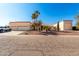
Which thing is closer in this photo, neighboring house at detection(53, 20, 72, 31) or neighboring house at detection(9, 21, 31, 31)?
neighboring house at detection(9, 21, 31, 31)

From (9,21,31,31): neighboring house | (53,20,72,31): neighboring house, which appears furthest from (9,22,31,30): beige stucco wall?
(53,20,72,31): neighboring house

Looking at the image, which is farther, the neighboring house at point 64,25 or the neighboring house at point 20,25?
the neighboring house at point 64,25

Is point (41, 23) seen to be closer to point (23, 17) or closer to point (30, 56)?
point (23, 17)

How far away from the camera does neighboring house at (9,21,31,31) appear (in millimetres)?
6609

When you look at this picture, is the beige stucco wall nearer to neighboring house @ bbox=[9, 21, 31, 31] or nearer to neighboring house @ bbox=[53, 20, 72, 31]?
neighboring house @ bbox=[9, 21, 31, 31]

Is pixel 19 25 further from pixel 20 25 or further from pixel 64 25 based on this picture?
pixel 64 25

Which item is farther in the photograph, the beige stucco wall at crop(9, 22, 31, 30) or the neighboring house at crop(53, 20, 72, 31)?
the neighboring house at crop(53, 20, 72, 31)

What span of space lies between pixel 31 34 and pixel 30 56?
2807 millimetres

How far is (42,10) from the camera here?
6.48m

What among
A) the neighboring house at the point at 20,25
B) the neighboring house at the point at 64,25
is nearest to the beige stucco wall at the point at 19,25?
the neighboring house at the point at 20,25

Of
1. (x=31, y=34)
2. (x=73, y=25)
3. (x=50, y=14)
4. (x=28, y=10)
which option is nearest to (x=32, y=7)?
(x=28, y=10)

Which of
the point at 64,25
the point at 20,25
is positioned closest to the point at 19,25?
the point at 20,25

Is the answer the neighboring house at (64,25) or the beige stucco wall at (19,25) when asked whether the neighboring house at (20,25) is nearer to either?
the beige stucco wall at (19,25)

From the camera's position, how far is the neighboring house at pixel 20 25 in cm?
661
